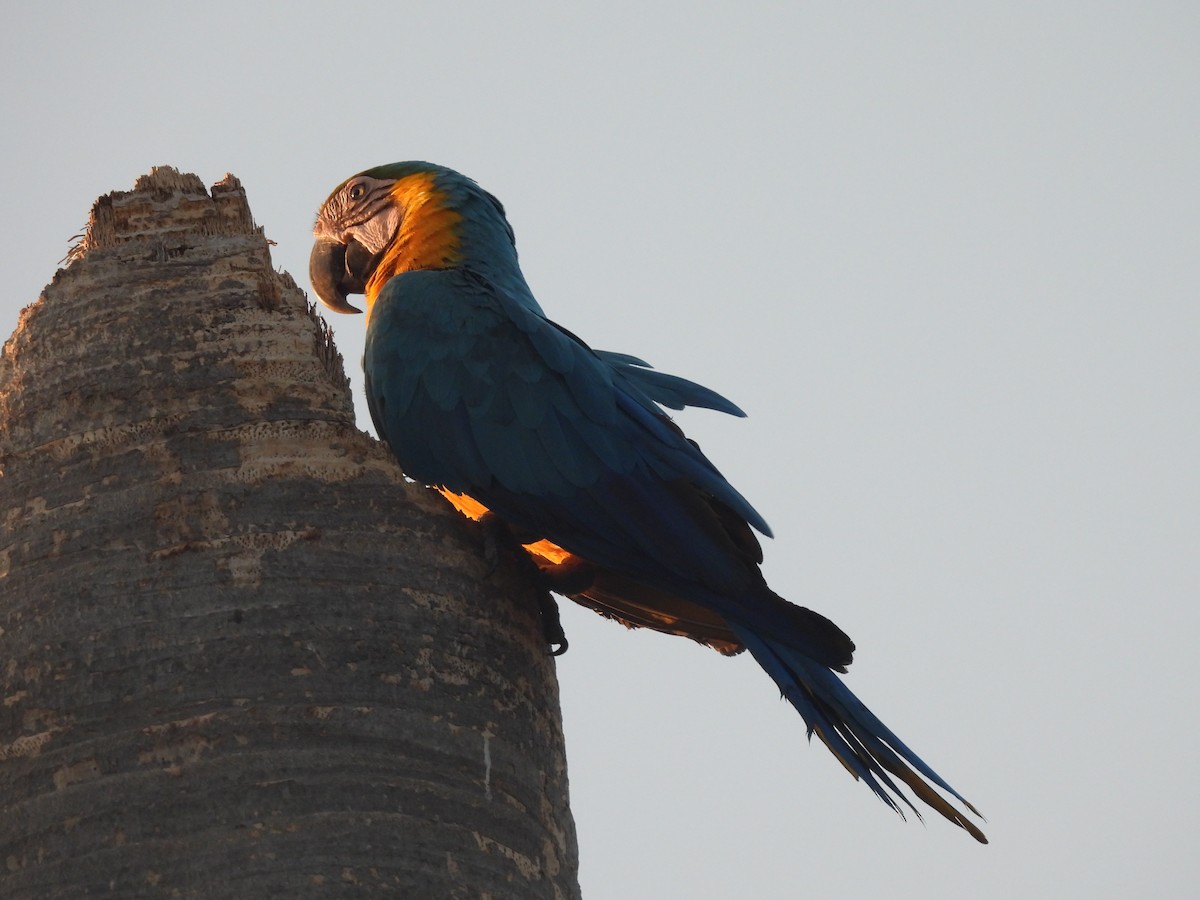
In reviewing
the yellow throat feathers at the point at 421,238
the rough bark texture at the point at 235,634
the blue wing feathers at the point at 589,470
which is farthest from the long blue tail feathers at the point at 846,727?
the yellow throat feathers at the point at 421,238

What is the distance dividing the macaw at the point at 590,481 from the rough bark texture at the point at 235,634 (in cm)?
30

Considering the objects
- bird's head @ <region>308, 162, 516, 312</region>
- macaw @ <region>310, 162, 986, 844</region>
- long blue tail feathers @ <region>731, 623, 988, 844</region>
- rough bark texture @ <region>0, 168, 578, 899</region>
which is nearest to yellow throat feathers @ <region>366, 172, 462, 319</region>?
bird's head @ <region>308, 162, 516, 312</region>

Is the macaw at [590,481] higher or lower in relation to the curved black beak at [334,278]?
lower

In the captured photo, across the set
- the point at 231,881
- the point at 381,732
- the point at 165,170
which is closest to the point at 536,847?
the point at 381,732

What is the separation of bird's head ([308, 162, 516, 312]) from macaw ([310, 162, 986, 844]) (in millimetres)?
250

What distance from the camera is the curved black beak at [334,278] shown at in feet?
15.3

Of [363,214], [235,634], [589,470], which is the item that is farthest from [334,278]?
Answer: [235,634]

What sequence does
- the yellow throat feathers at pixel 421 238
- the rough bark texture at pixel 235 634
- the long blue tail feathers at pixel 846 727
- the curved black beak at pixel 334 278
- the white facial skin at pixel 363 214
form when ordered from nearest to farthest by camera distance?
the rough bark texture at pixel 235 634 < the long blue tail feathers at pixel 846 727 < the yellow throat feathers at pixel 421 238 < the white facial skin at pixel 363 214 < the curved black beak at pixel 334 278

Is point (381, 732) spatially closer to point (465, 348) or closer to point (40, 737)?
point (40, 737)

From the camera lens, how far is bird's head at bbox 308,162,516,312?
4.16 meters

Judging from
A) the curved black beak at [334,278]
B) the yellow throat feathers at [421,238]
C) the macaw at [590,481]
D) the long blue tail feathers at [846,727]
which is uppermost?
the curved black beak at [334,278]

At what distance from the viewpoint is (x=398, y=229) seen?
439cm

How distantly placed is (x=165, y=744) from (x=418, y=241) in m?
1.92

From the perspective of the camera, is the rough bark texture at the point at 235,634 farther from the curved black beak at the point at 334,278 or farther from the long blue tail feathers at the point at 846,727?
the curved black beak at the point at 334,278
